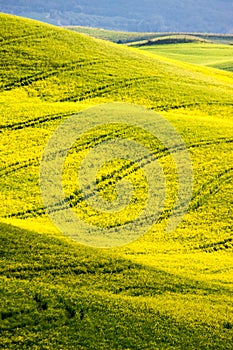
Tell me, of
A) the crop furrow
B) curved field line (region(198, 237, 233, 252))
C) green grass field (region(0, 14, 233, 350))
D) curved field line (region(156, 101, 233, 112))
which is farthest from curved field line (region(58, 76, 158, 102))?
curved field line (region(198, 237, 233, 252))

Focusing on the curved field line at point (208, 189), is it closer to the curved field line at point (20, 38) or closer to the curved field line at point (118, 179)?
the curved field line at point (118, 179)

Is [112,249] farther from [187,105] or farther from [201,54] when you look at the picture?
[201,54]

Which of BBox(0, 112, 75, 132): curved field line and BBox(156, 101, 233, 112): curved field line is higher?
BBox(156, 101, 233, 112): curved field line

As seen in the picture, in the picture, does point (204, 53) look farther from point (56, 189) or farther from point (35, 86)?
point (56, 189)

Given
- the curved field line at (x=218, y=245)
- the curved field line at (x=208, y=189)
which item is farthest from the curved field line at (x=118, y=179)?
the curved field line at (x=218, y=245)

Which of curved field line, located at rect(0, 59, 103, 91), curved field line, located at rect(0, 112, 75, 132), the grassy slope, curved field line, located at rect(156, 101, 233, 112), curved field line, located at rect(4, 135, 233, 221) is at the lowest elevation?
curved field line, located at rect(4, 135, 233, 221)

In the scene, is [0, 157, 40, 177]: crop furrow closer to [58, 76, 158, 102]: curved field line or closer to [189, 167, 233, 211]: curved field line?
[189, 167, 233, 211]: curved field line

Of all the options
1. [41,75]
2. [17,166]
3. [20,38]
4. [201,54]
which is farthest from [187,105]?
[201,54]

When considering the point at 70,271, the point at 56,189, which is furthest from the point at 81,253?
the point at 56,189
